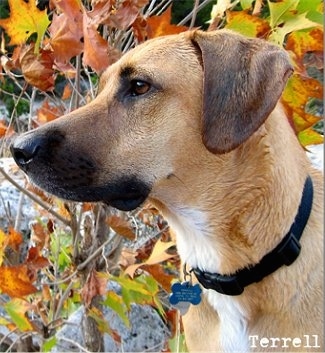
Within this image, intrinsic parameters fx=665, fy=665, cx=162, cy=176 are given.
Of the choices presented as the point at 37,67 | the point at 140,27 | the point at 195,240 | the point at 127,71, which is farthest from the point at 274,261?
the point at 37,67

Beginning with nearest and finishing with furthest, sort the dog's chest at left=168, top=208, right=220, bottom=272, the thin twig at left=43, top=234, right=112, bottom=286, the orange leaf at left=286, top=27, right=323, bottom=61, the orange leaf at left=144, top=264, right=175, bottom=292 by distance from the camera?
→ the dog's chest at left=168, top=208, right=220, bottom=272, the orange leaf at left=286, top=27, right=323, bottom=61, the orange leaf at left=144, top=264, right=175, bottom=292, the thin twig at left=43, top=234, right=112, bottom=286

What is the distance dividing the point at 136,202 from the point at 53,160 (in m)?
0.35

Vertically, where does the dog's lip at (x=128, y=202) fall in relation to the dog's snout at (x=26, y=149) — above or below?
below

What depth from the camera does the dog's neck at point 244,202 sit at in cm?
238

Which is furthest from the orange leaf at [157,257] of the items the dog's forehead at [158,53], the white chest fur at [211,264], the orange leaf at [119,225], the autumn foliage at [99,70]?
the dog's forehead at [158,53]

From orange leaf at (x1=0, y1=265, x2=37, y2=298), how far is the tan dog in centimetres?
70

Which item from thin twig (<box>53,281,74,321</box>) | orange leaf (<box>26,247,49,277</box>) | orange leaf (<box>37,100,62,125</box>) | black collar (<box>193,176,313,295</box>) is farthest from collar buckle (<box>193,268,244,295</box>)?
orange leaf (<box>37,100,62,125</box>)

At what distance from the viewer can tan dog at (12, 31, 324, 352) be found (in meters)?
2.35

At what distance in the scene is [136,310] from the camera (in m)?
4.48

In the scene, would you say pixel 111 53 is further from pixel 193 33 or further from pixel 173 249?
pixel 173 249

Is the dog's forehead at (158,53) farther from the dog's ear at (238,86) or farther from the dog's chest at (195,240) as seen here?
the dog's chest at (195,240)

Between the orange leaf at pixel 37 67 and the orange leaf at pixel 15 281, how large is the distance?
0.83 metres

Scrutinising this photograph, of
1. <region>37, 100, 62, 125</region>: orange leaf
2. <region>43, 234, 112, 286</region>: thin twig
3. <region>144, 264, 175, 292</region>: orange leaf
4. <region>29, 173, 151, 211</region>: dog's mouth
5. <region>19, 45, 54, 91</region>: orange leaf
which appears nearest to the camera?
Result: <region>29, 173, 151, 211</region>: dog's mouth

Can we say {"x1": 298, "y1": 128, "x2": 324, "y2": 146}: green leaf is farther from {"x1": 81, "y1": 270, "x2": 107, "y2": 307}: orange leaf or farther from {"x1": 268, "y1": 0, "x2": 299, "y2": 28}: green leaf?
{"x1": 81, "y1": 270, "x2": 107, "y2": 307}: orange leaf
